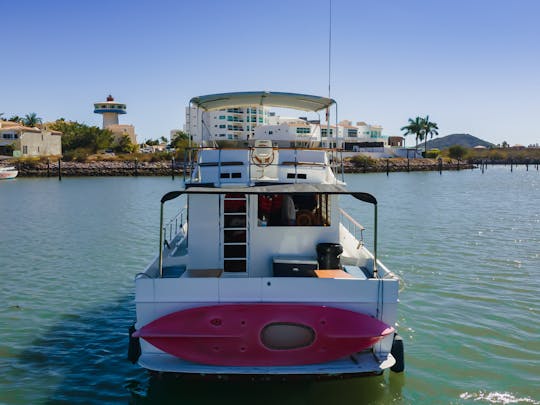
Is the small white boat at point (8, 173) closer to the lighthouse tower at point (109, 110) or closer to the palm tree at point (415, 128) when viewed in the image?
the lighthouse tower at point (109, 110)

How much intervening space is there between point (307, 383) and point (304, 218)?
321cm

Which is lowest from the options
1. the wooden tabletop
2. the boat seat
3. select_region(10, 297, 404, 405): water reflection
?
select_region(10, 297, 404, 405): water reflection

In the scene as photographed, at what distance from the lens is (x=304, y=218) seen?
34.3ft

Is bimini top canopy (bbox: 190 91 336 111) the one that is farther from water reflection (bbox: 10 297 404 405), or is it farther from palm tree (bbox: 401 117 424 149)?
palm tree (bbox: 401 117 424 149)

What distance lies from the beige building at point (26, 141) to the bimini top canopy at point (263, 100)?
86737mm

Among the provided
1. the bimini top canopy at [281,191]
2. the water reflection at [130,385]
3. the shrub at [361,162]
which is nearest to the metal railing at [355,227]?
the bimini top canopy at [281,191]

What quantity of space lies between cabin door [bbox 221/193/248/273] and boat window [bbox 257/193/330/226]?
1.18 ft

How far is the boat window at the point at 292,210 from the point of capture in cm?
1020

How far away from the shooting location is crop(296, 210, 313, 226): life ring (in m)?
10.4

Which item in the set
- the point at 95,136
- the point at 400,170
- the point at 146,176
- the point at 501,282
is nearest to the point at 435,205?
the point at 501,282

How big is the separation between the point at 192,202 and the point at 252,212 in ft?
3.93

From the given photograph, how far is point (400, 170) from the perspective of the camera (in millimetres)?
104750

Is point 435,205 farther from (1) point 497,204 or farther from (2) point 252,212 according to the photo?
(2) point 252,212

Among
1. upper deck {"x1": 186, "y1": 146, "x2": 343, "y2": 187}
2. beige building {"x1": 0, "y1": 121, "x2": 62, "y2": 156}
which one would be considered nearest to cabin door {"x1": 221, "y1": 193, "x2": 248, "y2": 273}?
upper deck {"x1": 186, "y1": 146, "x2": 343, "y2": 187}
